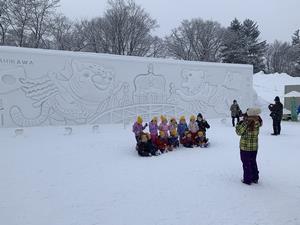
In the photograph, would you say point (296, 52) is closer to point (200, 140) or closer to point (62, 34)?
point (62, 34)

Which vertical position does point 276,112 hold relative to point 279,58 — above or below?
below

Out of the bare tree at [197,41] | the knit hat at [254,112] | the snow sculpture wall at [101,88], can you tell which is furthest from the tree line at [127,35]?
the knit hat at [254,112]

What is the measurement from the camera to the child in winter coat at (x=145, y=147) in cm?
961

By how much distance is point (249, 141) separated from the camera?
661 centimetres

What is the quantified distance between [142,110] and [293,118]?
980 centimetres

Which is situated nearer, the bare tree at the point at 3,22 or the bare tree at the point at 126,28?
the bare tree at the point at 3,22

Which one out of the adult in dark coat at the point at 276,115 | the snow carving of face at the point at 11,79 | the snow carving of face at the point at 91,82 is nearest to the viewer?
the snow carving of face at the point at 11,79

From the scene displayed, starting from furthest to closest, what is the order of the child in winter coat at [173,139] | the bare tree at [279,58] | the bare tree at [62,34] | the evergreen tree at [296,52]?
the bare tree at [279,58]
the evergreen tree at [296,52]
the bare tree at [62,34]
the child in winter coat at [173,139]

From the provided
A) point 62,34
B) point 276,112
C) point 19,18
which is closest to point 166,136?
point 276,112

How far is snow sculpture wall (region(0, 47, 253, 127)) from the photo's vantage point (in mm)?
13539

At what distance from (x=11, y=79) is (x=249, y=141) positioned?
9.93 metres

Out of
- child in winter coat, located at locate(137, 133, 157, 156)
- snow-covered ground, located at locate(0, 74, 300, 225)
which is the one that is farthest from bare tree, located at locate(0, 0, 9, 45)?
child in winter coat, located at locate(137, 133, 157, 156)

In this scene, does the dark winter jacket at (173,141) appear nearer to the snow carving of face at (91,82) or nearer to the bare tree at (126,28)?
the snow carving of face at (91,82)

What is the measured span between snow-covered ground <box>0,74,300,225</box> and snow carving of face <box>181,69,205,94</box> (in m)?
7.75
